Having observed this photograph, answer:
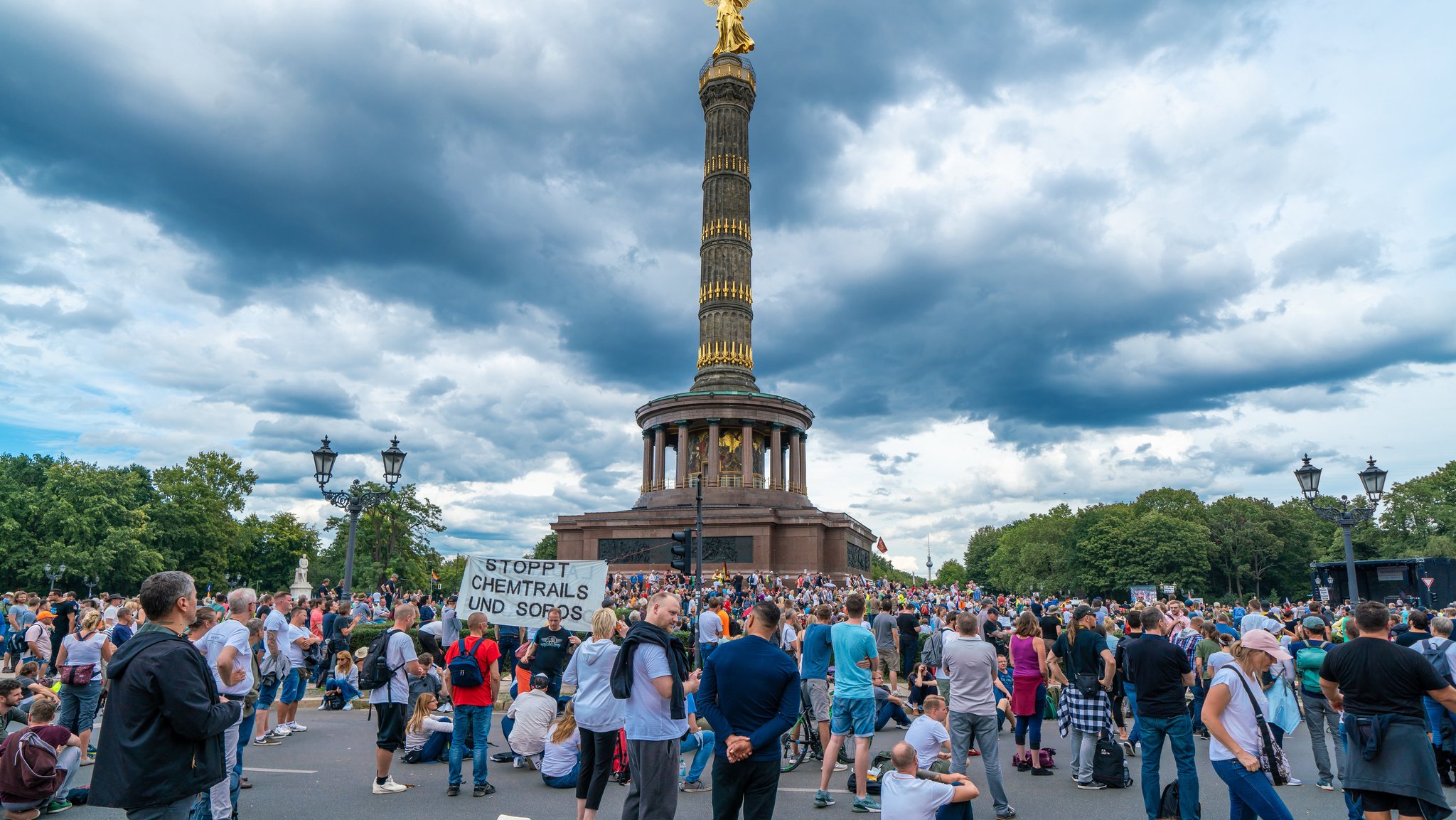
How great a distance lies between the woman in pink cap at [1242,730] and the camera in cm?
561

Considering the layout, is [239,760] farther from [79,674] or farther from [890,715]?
[890,715]

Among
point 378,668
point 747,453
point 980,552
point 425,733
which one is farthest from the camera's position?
point 980,552

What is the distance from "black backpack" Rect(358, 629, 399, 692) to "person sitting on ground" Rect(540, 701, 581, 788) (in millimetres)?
1860

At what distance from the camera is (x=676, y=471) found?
45.0 m

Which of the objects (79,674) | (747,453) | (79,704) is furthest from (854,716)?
(747,453)

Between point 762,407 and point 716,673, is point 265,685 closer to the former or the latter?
point 716,673

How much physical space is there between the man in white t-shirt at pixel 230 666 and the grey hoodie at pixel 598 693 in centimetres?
266

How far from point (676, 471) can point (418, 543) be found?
29672 millimetres

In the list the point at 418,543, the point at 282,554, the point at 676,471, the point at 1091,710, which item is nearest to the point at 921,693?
the point at 1091,710

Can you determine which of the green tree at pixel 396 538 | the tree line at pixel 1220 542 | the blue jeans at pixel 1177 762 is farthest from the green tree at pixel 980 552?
the blue jeans at pixel 1177 762

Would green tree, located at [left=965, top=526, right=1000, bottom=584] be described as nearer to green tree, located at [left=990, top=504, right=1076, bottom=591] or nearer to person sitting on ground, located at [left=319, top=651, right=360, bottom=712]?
green tree, located at [left=990, top=504, right=1076, bottom=591]

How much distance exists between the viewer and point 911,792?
5797 millimetres

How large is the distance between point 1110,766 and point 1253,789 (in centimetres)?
374

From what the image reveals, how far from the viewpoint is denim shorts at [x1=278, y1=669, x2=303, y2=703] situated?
12.1 m
